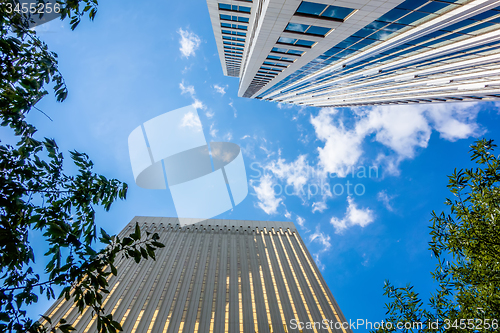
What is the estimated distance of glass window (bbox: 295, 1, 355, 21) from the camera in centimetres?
1659

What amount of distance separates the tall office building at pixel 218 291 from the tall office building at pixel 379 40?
41480 mm

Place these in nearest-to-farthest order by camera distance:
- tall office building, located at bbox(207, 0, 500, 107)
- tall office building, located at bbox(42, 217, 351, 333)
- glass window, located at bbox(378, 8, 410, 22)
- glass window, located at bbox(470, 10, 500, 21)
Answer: glass window, located at bbox(470, 10, 500, 21) < tall office building, located at bbox(207, 0, 500, 107) < glass window, located at bbox(378, 8, 410, 22) < tall office building, located at bbox(42, 217, 351, 333)

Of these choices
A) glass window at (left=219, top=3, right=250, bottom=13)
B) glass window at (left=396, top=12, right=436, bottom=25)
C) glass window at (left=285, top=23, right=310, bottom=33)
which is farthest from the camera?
glass window at (left=219, top=3, right=250, bottom=13)

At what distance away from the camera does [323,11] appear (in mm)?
17266

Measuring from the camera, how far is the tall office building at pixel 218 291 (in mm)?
32594

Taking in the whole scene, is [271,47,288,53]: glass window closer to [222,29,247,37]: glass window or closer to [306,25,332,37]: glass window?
[306,25,332,37]: glass window

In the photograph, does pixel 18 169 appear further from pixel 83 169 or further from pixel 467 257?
pixel 467 257

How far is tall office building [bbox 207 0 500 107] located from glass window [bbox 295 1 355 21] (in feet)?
0.17

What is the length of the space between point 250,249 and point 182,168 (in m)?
28.5

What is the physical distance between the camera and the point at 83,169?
6059mm

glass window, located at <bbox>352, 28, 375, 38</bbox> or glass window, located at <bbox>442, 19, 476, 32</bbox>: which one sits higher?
glass window, located at <bbox>352, 28, 375, 38</bbox>

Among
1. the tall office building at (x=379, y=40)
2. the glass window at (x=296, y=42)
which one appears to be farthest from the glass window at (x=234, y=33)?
the glass window at (x=296, y=42)

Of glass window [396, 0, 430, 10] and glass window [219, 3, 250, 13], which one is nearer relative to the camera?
glass window [396, 0, 430, 10]

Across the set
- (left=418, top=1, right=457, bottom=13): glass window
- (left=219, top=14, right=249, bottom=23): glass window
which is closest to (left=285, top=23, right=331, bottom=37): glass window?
(left=418, top=1, right=457, bottom=13): glass window
